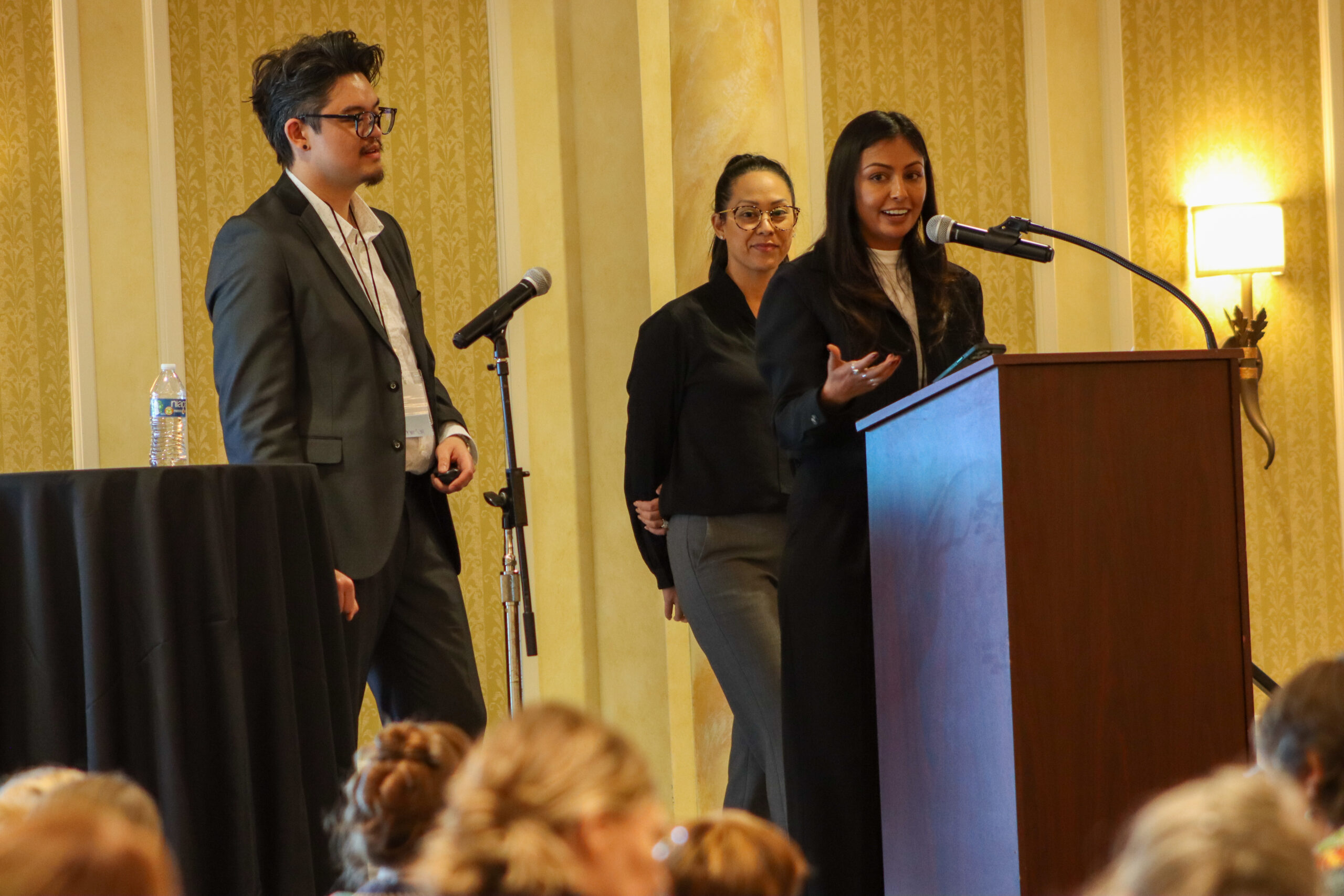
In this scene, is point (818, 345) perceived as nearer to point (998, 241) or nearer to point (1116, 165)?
point (998, 241)

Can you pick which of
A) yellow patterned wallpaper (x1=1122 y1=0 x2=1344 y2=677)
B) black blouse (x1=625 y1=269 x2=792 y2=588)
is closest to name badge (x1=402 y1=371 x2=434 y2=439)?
black blouse (x1=625 y1=269 x2=792 y2=588)

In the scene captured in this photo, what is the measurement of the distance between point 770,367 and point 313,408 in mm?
858

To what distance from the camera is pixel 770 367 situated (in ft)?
8.67

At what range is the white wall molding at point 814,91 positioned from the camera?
195 inches

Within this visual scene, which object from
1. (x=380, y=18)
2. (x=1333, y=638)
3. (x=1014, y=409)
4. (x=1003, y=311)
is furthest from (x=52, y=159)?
(x=1333, y=638)

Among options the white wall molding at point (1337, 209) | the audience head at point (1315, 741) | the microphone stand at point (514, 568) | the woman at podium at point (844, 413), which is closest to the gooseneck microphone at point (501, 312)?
the microphone stand at point (514, 568)

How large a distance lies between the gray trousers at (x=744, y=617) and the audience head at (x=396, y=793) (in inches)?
55.7

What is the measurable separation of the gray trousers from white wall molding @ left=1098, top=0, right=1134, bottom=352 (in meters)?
2.51

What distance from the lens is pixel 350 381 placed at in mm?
2729

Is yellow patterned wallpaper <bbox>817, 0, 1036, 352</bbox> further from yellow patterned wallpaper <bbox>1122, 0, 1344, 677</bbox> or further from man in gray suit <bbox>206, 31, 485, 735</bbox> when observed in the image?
man in gray suit <bbox>206, 31, 485, 735</bbox>

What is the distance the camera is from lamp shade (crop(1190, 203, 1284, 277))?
514 cm

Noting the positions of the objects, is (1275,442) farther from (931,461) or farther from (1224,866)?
(1224,866)

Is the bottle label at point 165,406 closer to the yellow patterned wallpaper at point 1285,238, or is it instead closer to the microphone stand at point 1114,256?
the microphone stand at point 1114,256

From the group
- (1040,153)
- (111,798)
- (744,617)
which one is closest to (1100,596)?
(111,798)
